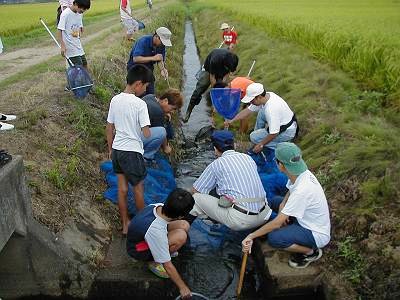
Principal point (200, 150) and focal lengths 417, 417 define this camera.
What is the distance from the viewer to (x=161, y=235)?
13.2 feet

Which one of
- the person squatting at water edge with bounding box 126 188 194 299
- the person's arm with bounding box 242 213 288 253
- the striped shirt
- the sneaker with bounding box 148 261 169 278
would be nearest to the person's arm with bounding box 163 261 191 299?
the person squatting at water edge with bounding box 126 188 194 299

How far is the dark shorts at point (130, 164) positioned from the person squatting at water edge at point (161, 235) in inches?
28.1

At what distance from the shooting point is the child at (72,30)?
6.96 m

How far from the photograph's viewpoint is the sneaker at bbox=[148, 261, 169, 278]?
→ 4387 millimetres

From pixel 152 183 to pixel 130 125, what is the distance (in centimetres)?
142

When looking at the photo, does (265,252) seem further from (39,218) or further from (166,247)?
(39,218)

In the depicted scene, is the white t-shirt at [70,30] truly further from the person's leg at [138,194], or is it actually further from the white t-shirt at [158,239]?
the white t-shirt at [158,239]

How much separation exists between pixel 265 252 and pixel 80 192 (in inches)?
94.1

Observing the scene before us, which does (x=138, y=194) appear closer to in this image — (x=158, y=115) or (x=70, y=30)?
(x=158, y=115)

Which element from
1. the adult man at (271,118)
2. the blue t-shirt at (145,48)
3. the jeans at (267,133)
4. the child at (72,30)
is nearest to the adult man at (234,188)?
the adult man at (271,118)

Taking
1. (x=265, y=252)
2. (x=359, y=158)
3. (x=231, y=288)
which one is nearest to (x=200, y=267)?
(x=231, y=288)

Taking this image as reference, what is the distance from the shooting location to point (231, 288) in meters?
4.66

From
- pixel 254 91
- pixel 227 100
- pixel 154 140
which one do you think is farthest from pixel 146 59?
pixel 254 91

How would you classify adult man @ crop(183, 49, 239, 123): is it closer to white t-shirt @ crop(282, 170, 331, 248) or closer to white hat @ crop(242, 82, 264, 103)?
white hat @ crop(242, 82, 264, 103)
